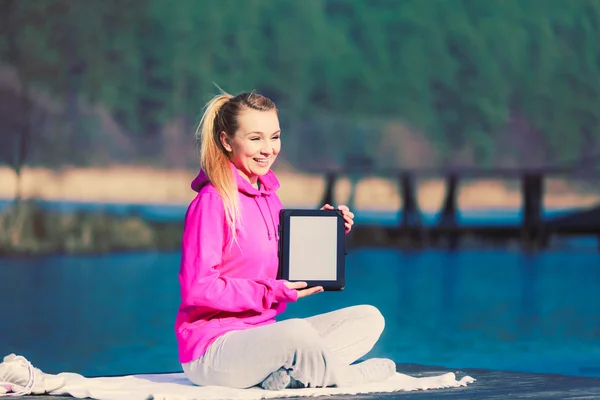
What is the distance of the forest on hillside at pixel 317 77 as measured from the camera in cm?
1795

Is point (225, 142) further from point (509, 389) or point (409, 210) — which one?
point (409, 210)

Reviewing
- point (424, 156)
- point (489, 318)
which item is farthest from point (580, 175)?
point (489, 318)

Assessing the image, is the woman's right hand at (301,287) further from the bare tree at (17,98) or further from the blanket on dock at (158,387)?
the bare tree at (17,98)

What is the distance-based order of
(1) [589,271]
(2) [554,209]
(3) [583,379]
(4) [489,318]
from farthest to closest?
(2) [554,209] < (1) [589,271] < (4) [489,318] < (3) [583,379]

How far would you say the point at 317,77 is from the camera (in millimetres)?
18797

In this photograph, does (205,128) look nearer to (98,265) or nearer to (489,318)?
(489,318)

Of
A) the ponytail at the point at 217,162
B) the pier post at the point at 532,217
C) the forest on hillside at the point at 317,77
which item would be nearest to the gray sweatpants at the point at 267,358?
the ponytail at the point at 217,162

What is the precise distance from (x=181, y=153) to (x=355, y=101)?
267 centimetres

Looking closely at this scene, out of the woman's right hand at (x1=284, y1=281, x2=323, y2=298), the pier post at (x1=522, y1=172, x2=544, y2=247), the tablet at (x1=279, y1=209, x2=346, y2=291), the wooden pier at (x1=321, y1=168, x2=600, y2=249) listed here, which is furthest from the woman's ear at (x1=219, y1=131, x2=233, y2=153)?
the pier post at (x1=522, y1=172, x2=544, y2=247)

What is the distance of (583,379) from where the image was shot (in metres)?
4.08

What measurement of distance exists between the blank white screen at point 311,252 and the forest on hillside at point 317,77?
13840 millimetres

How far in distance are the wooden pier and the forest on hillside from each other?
243 mm

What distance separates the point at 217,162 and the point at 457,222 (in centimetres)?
1401

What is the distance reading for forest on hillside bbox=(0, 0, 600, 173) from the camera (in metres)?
18.0
